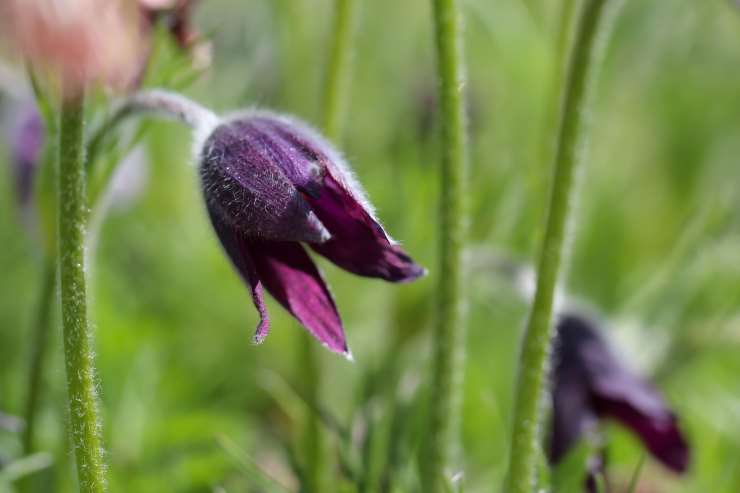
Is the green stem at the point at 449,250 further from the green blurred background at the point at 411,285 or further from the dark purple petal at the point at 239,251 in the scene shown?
the dark purple petal at the point at 239,251

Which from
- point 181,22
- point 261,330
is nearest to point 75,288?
point 261,330

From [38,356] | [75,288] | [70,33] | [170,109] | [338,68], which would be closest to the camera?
[70,33]

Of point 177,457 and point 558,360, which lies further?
point 177,457

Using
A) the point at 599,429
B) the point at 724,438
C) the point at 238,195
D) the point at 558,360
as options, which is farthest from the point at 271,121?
the point at 724,438

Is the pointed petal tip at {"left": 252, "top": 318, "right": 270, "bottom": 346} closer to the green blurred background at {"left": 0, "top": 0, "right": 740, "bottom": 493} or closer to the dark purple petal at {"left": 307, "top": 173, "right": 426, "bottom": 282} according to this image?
the dark purple petal at {"left": 307, "top": 173, "right": 426, "bottom": 282}

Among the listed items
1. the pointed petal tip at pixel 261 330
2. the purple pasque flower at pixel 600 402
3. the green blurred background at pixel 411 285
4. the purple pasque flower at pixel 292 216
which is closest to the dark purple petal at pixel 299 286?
the purple pasque flower at pixel 292 216

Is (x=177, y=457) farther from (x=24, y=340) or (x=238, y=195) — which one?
(x=238, y=195)

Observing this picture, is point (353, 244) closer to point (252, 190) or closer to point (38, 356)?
point (252, 190)
